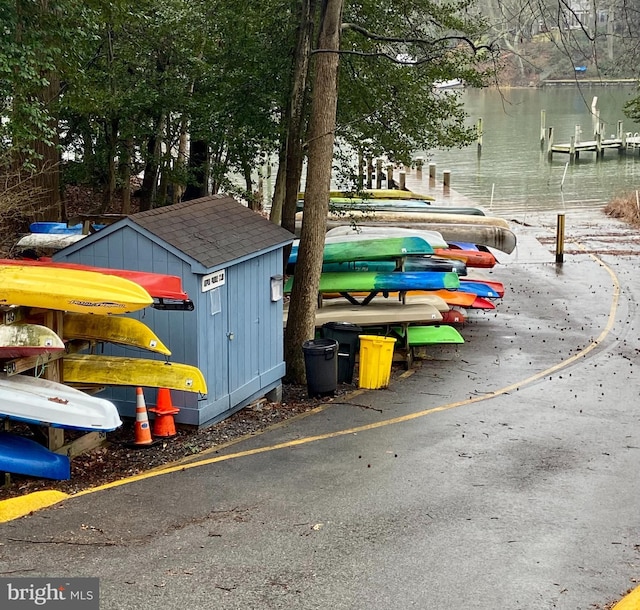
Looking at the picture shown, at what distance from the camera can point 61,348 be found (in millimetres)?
9461

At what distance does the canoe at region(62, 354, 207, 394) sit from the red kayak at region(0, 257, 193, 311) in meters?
0.67

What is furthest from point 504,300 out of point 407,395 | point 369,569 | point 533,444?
point 369,569

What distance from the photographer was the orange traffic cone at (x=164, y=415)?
11125 millimetres

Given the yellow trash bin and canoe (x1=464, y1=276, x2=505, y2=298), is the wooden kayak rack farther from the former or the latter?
canoe (x1=464, y1=276, x2=505, y2=298)

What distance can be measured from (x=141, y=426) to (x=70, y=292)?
6.69 ft

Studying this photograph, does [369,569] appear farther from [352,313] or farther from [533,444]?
[352,313]

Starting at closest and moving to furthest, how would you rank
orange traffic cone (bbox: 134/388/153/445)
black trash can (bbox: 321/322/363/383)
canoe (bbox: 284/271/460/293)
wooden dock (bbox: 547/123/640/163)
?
orange traffic cone (bbox: 134/388/153/445) → black trash can (bbox: 321/322/363/383) → canoe (bbox: 284/271/460/293) → wooden dock (bbox: 547/123/640/163)

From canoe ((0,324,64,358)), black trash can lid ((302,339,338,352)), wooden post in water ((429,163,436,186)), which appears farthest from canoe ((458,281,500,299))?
wooden post in water ((429,163,436,186))

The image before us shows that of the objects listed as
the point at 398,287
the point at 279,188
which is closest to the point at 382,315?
the point at 398,287

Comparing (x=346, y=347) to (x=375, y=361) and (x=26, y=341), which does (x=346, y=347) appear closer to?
(x=375, y=361)

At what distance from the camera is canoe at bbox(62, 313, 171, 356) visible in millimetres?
10450

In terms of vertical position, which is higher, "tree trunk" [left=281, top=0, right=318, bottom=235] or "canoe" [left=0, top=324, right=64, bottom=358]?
"tree trunk" [left=281, top=0, right=318, bottom=235]

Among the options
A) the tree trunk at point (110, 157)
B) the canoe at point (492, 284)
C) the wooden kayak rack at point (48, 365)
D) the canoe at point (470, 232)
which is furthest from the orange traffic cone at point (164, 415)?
the canoe at point (470, 232)

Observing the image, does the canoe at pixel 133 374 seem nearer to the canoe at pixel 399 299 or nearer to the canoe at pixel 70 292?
the canoe at pixel 70 292
